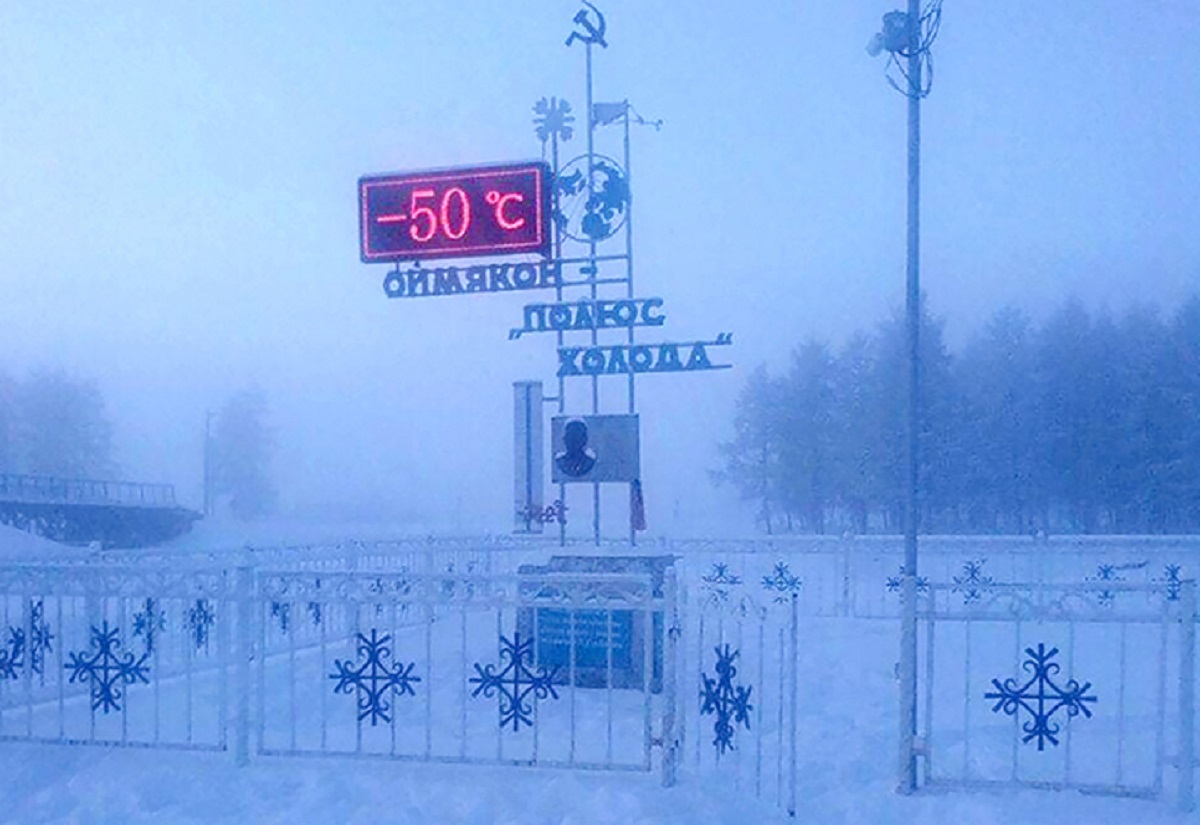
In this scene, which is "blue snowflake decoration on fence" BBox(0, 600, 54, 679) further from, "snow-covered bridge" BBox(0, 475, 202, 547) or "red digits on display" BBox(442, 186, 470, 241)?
"snow-covered bridge" BBox(0, 475, 202, 547)

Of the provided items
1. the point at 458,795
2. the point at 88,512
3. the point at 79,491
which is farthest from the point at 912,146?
the point at 79,491

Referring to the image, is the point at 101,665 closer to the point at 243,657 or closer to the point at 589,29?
the point at 243,657

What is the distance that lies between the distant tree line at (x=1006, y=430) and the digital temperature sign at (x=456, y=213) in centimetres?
2587

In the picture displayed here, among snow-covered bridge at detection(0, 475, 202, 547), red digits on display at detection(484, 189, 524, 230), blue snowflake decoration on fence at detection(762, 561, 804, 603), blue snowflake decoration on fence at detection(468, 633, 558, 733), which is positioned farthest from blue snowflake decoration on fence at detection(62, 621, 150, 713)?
snow-covered bridge at detection(0, 475, 202, 547)

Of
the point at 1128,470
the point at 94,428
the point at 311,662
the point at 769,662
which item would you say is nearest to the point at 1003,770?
the point at 769,662

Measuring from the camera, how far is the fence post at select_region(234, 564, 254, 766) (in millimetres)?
7633

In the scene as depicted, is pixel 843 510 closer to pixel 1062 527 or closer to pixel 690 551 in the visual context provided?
pixel 1062 527

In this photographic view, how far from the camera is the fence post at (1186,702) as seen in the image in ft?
21.7

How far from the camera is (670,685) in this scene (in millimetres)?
7078

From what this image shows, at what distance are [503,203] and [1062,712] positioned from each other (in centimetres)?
663

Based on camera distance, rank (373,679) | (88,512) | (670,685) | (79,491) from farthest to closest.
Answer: (79,491)
(88,512)
(373,679)
(670,685)

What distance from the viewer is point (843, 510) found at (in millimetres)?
40406

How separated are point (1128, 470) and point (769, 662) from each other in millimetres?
27597

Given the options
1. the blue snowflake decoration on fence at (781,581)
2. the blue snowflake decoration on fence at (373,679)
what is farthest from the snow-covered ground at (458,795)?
the blue snowflake decoration on fence at (781,581)
